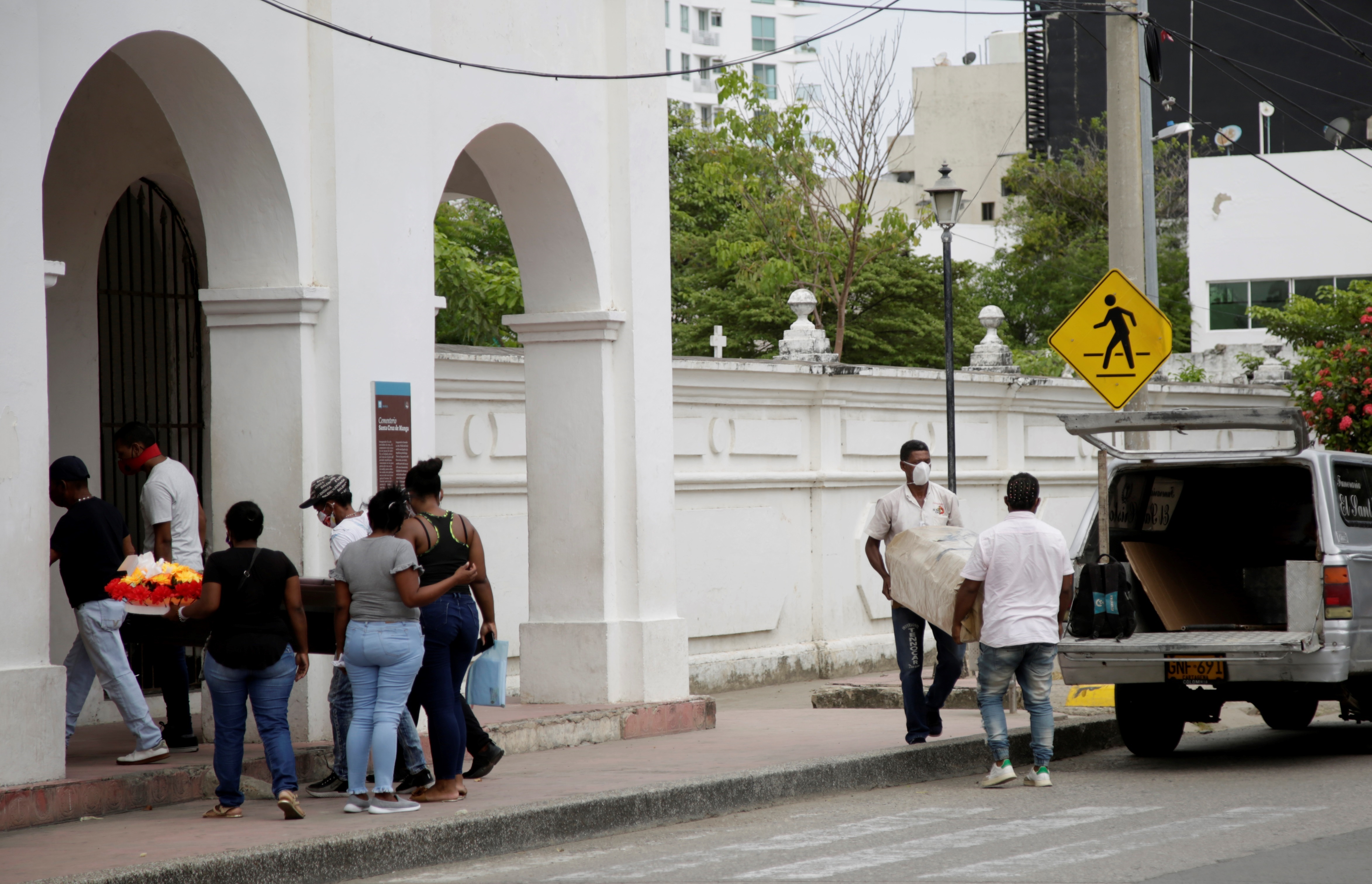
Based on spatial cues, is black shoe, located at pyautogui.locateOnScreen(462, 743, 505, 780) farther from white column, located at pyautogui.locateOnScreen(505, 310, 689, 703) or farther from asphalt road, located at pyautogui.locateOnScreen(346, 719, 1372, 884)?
white column, located at pyautogui.locateOnScreen(505, 310, 689, 703)

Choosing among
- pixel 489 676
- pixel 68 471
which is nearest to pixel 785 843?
pixel 489 676

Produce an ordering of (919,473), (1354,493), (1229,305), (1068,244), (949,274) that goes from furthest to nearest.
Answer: (1068,244) < (1229,305) < (949,274) < (1354,493) < (919,473)

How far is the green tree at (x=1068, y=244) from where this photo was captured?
160 ft

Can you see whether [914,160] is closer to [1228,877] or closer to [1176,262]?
[1176,262]

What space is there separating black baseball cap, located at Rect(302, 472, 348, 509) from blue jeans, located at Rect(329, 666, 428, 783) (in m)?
0.82

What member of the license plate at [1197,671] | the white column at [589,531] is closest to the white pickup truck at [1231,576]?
A: the license plate at [1197,671]

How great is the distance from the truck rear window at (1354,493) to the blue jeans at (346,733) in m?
5.45

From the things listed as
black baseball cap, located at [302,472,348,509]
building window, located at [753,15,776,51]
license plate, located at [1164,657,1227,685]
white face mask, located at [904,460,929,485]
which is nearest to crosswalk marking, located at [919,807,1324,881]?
license plate, located at [1164,657,1227,685]

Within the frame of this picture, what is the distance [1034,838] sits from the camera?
7152 millimetres

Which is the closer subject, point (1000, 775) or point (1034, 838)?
point (1034, 838)

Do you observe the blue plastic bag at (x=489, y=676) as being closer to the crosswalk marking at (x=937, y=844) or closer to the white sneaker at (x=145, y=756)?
the white sneaker at (x=145, y=756)

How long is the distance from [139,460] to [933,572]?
4.34 metres

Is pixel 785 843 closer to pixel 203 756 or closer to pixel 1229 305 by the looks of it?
pixel 203 756

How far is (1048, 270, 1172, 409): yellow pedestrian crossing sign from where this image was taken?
1169 centimetres
